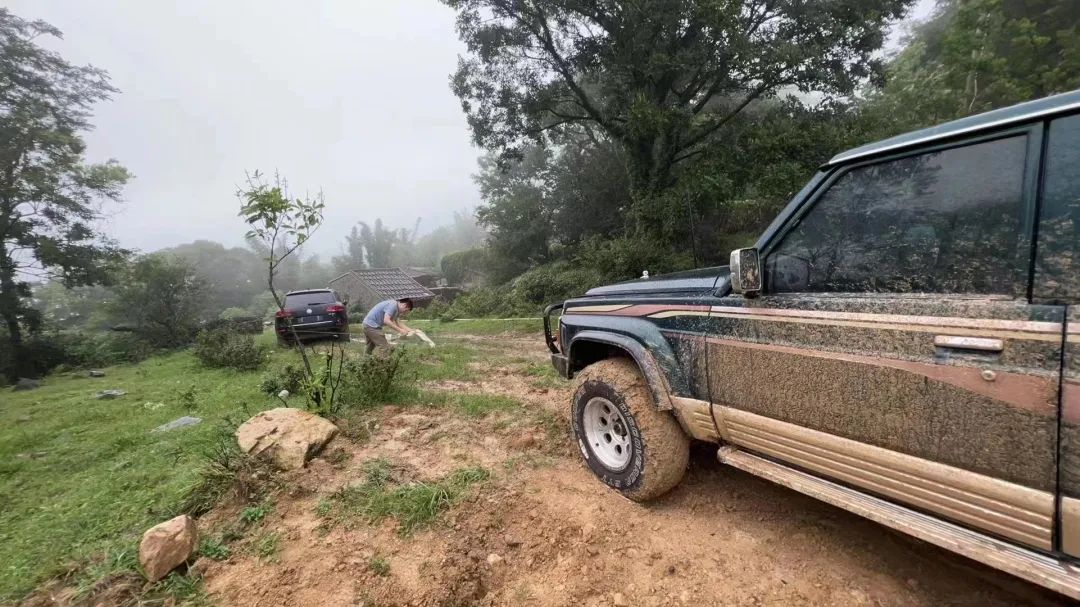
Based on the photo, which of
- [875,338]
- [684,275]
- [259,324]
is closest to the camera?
[875,338]

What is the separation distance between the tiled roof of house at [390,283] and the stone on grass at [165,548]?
22.2 metres

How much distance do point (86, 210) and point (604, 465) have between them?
22.7 m

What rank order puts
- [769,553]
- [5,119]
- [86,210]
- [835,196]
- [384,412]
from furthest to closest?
1. [86,210]
2. [5,119]
3. [384,412]
4. [769,553]
5. [835,196]

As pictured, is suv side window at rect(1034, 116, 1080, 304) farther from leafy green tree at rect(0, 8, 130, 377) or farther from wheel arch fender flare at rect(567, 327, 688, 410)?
leafy green tree at rect(0, 8, 130, 377)

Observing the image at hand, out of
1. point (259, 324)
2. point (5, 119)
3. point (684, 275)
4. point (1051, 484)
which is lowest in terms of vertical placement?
point (259, 324)

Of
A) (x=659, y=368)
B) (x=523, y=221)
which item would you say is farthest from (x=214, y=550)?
(x=523, y=221)

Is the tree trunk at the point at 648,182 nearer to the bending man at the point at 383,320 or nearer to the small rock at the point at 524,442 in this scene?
the bending man at the point at 383,320

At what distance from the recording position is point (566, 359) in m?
3.46

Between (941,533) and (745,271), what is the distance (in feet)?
3.77

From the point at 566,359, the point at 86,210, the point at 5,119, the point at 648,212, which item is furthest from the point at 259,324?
the point at 566,359

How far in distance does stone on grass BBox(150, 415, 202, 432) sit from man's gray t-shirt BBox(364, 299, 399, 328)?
8.13ft

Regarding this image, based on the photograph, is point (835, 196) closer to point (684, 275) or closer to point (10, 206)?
point (684, 275)

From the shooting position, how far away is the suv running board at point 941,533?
4.25 ft

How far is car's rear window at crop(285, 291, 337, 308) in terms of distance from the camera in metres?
10.8
